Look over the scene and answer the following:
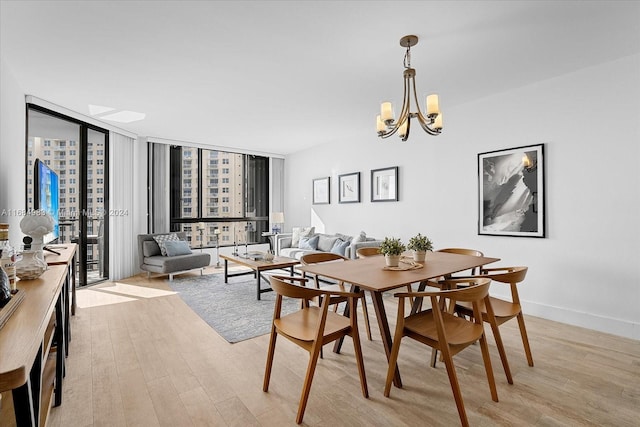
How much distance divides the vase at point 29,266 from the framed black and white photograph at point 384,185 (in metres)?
4.37

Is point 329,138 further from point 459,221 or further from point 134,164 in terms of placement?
point 134,164

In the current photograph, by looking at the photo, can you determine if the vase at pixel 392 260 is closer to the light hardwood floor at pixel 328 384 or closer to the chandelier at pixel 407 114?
the light hardwood floor at pixel 328 384

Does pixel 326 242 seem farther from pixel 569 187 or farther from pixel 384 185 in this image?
pixel 569 187

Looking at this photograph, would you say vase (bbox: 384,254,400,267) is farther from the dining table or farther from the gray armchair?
the gray armchair

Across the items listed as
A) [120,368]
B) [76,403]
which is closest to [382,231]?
[120,368]

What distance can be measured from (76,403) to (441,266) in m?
2.62

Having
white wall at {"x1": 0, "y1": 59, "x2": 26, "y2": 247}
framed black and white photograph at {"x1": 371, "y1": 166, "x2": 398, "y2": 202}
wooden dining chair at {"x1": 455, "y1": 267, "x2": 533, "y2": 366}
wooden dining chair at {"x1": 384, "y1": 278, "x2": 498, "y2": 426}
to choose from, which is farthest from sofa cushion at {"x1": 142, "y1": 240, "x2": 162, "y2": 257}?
wooden dining chair at {"x1": 455, "y1": 267, "x2": 533, "y2": 366}

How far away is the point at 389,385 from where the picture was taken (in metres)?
2.02

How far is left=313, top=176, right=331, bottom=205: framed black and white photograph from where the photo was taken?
664cm

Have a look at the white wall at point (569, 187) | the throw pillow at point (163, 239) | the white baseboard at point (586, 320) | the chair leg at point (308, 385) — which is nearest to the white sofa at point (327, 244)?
the white wall at point (569, 187)

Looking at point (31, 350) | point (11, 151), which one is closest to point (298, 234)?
point (11, 151)

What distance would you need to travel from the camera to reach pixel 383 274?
2.23m

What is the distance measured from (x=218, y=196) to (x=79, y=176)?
2.77 m

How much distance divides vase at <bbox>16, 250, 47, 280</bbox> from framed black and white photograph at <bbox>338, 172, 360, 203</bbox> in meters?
4.65
